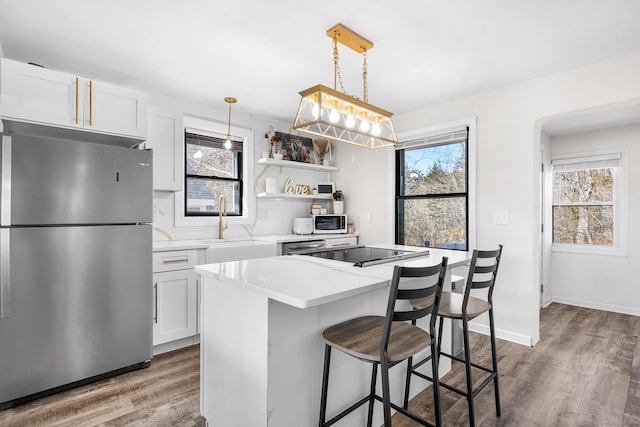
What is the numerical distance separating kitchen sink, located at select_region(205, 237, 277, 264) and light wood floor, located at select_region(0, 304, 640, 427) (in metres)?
0.85

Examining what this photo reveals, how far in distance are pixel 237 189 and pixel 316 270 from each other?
252cm

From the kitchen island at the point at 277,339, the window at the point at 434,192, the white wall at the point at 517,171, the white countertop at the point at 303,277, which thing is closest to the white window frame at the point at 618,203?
the white wall at the point at 517,171

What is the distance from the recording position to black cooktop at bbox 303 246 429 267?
2.03 meters

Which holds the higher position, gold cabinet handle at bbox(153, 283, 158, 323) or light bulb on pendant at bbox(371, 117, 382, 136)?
light bulb on pendant at bbox(371, 117, 382, 136)

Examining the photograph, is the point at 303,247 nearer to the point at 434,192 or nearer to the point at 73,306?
the point at 434,192

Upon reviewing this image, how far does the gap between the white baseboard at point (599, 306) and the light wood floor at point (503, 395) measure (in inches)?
45.9

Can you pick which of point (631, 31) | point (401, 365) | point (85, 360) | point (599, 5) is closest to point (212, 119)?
point (85, 360)

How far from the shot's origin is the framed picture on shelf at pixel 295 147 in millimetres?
4273

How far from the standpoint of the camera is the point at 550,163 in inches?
180

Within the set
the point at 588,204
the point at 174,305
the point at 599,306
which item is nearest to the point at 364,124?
the point at 174,305

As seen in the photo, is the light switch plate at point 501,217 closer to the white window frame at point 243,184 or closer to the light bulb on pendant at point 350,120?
the light bulb on pendant at point 350,120

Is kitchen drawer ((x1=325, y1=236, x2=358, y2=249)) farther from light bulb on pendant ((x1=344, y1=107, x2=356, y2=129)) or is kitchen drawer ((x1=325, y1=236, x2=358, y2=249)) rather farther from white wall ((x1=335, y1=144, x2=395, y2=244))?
light bulb on pendant ((x1=344, y1=107, x2=356, y2=129))

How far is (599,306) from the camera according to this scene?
421 cm

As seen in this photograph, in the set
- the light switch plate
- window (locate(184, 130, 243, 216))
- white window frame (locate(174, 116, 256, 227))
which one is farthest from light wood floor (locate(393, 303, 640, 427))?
window (locate(184, 130, 243, 216))
